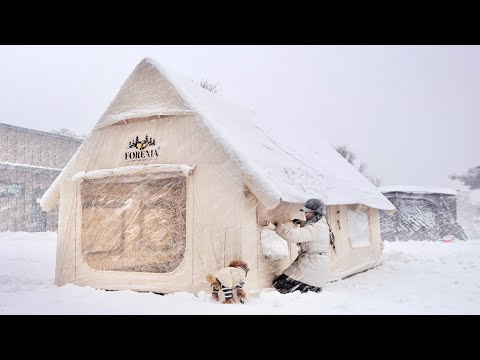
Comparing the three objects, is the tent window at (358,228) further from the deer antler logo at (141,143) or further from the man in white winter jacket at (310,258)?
the deer antler logo at (141,143)

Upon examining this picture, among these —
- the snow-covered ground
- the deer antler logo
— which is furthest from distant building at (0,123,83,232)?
the deer antler logo

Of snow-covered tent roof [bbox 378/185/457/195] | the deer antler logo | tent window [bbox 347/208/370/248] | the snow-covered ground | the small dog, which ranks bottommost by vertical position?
the snow-covered ground

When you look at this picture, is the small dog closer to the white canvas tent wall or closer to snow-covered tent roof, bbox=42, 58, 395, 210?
the white canvas tent wall

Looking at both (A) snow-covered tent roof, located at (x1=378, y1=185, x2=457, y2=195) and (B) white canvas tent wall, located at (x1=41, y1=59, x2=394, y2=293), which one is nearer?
(B) white canvas tent wall, located at (x1=41, y1=59, x2=394, y2=293)

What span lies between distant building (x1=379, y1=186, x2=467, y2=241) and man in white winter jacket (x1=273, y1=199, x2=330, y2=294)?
13.7m

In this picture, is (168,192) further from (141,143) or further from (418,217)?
(418,217)

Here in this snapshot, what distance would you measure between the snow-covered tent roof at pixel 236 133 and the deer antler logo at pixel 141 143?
35 cm

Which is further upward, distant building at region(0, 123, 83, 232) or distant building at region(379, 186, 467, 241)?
distant building at region(0, 123, 83, 232)

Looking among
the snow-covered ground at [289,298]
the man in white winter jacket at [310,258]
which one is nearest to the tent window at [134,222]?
the snow-covered ground at [289,298]

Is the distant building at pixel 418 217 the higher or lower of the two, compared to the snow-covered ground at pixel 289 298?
higher

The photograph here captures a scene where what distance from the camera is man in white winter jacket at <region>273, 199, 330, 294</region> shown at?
5789 mm

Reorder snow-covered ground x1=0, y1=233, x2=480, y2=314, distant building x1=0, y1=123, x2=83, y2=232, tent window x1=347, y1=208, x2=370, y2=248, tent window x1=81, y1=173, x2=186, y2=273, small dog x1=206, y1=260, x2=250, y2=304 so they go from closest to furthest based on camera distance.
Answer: snow-covered ground x1=0, y1=233, x2=480, y2=314, small dog x1=206, y1=260, x2=250, y2=304, tent window x1=81, y1=173, x2=186, y2=273, tent window x1=347, y1=208, x2=370, y2=248, distant building x1=0, y1=123, x2=83, y2=232

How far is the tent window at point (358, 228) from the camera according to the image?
916cm

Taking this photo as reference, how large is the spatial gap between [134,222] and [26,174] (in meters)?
13.9
